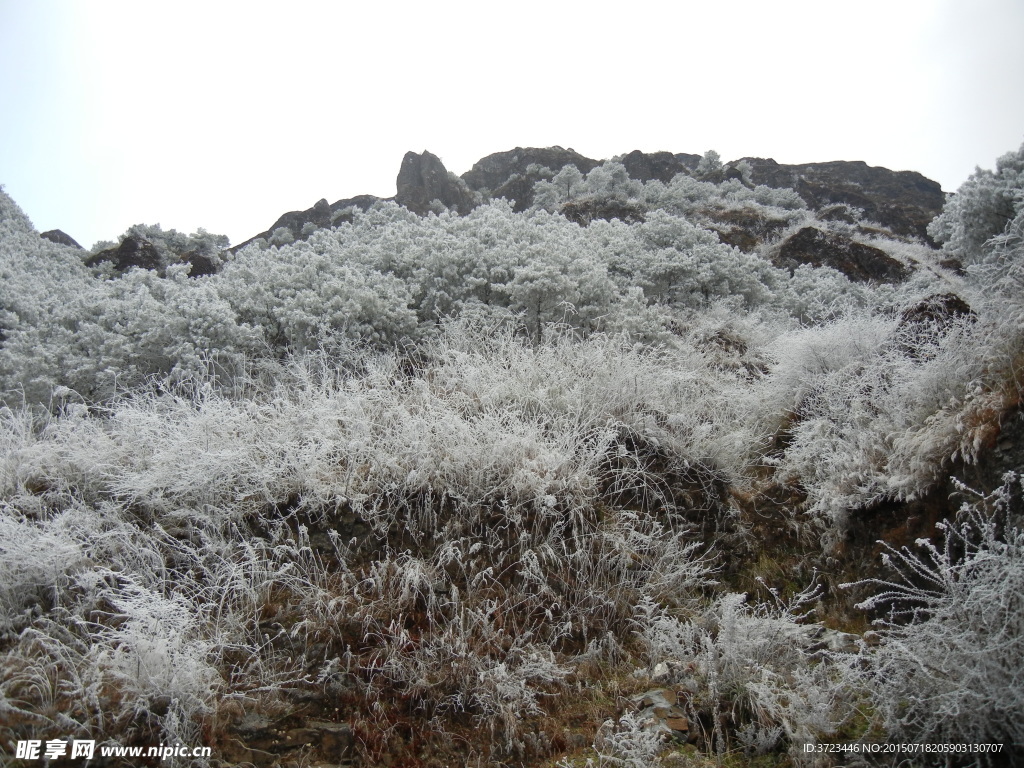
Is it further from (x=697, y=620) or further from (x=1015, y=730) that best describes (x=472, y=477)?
(x=1015, y=730)

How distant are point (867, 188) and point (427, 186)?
2359cm

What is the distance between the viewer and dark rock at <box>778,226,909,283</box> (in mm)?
13945

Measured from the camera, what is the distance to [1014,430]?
122 inches

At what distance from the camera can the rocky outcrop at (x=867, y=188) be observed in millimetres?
23453

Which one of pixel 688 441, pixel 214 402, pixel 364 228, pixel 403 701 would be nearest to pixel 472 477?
pixel 403 701

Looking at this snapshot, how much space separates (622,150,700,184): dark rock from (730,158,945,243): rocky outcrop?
380 centimetres

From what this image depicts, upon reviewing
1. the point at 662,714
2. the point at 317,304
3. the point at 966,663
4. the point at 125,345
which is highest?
the point at 317,304

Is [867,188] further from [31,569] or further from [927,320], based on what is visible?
[31,569]

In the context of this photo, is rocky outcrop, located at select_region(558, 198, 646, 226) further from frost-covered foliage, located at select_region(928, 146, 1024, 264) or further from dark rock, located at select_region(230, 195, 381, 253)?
dark rock, located at select_region(230, 195, 381, 253)

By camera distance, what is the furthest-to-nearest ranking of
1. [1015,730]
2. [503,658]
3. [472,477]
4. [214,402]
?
[214,402]
[472,477]
[503,658]
[1015,730]

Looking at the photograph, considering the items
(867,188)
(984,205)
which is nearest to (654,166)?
(867,188)

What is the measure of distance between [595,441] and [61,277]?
40.5 ft

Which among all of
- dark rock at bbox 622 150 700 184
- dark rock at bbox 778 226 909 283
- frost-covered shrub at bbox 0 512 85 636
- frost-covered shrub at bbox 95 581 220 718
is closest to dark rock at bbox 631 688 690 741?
frost-covered shrub at bbox 95 581 220 718

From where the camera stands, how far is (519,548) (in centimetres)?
363
